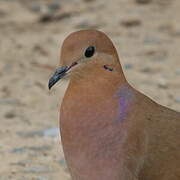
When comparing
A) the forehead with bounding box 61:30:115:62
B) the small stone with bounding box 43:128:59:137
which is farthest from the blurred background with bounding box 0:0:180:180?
the forehead with bounding box 61:30:115:62

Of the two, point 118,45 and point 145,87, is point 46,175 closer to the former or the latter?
point 145,87

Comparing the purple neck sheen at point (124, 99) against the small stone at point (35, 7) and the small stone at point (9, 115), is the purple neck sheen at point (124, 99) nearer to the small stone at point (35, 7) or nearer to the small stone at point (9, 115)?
the small stone at point (9, 115)

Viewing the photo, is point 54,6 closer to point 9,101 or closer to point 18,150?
point 9,101

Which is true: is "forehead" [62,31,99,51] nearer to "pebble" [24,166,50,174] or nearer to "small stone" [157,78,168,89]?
"pebble" [24,166,50,174]

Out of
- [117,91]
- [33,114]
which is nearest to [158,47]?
[33,114]

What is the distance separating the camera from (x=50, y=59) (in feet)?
20.2

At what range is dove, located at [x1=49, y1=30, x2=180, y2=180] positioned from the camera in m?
3.43

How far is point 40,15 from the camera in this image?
708 cm

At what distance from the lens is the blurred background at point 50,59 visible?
15.1 ft

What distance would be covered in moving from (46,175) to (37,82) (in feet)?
4.73

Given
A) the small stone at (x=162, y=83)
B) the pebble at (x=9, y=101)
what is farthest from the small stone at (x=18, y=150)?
the small stone at (x=162, y=83)

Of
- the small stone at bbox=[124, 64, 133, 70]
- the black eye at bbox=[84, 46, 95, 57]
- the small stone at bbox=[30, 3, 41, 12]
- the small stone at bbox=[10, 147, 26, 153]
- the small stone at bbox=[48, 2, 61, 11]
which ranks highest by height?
the black eye at bbox=[84, 46, 95, 57]

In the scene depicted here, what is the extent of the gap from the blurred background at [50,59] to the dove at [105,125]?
2.95 feet

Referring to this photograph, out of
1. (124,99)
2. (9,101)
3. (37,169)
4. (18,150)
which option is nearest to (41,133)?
(18,150)
